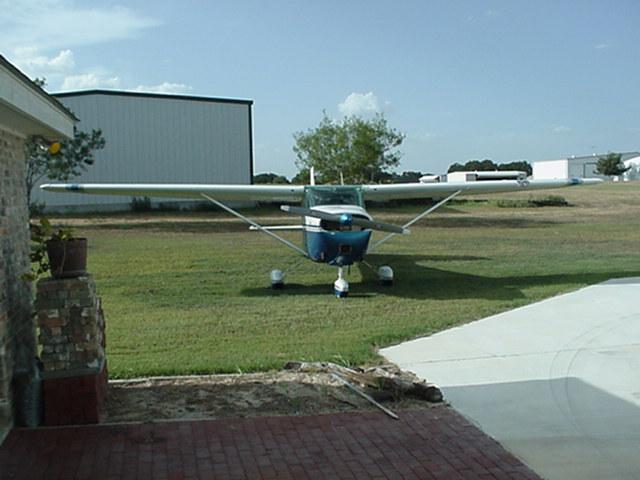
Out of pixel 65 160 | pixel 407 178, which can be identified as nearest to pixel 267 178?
pixel 407 178

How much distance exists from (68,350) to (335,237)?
743cm

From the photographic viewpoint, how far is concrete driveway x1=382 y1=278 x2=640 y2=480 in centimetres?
510

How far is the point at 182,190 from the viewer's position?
48.2ft

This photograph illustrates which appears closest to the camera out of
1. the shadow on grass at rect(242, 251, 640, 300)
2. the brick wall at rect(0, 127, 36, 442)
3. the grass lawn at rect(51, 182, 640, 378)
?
the brick wall at rect(0, 127, 36, 442)

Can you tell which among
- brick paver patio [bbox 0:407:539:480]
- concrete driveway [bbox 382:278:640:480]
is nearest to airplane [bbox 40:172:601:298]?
concrete driveway [bbox 382:278:640:480]

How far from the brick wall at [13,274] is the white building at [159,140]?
3208cm

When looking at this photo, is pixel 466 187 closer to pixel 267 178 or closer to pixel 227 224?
pixel 227 224

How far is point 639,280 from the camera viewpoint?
1337 centimetres

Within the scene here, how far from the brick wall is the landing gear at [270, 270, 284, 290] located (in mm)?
7080

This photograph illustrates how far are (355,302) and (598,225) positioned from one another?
19826mm

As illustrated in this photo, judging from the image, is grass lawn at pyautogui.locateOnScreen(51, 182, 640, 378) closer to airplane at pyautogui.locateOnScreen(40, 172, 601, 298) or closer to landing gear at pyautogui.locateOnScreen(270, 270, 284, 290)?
landing gear at pyautogui.locateOnScreen(270, 270, 284, 290)

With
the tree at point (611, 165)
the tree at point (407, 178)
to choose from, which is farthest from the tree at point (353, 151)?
A: the tree at point (611, 165)

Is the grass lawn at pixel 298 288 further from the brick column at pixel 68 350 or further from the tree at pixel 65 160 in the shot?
the tree at pixel 65 160

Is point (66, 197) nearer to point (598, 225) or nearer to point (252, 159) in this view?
point (252, 159)
